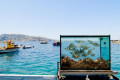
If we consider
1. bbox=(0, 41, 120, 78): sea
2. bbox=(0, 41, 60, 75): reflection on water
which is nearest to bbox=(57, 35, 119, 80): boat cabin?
bbox=(0, 41, 120, 78): sea

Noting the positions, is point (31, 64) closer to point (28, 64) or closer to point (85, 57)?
point (28, 64)

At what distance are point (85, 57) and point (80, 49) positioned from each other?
9.1 inches

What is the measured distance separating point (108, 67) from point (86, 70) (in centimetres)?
56

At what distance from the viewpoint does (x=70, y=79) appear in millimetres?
2992

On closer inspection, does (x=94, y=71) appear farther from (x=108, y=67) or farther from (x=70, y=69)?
(x=70, y=69)

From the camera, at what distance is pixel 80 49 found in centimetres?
315

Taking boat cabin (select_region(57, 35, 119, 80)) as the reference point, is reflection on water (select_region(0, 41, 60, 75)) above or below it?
below

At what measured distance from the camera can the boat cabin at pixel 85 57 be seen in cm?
302

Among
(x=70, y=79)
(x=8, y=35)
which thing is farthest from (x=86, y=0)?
(x=8, y=35)

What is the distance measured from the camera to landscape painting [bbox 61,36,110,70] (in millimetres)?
3070

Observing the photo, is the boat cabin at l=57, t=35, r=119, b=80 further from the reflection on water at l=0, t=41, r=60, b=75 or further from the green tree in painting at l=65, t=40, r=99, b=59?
the reflection on water at l=0, t=41, r=60, b=75

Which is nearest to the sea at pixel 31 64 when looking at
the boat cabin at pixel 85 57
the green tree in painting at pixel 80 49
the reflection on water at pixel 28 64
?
the reflection on water at pixel 28 64

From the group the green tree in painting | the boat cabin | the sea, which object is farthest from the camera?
the sea

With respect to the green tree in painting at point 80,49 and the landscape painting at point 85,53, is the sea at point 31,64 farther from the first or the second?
the green tree in painting at point 80,49
